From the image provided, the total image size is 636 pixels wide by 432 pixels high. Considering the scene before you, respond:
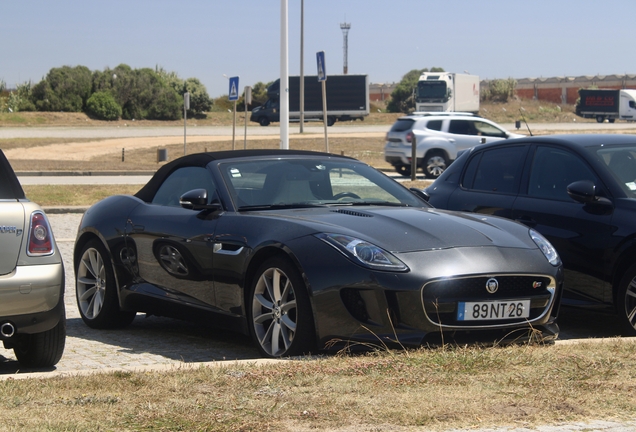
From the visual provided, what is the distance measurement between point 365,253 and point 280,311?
703mm

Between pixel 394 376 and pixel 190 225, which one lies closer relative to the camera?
pixel 394 376

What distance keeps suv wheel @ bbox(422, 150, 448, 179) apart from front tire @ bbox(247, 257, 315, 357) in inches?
830

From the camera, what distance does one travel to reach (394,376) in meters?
4.96

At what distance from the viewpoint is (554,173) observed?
8047 millimetres

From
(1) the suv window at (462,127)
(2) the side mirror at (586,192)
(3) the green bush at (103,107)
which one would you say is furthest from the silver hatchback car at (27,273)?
(3) the green bush at (103,107)

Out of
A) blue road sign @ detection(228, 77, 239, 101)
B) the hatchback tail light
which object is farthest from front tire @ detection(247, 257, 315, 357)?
blue road sign @ detection(228, 77, 239, 101)

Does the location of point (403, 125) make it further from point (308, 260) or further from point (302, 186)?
point (308, 260)

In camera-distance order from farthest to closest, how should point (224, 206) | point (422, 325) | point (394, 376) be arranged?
1. point (224, 206)
2. point (422, 325)
3. point (394, 376)

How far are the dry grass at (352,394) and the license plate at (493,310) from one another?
0.25m

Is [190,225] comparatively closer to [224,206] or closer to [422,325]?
[224,206]

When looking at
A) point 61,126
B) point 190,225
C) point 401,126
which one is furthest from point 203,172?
point 61,126

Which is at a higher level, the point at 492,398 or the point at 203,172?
the point at 203,172

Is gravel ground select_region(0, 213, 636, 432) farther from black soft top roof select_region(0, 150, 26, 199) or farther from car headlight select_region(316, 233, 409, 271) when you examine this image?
black soft top roof select_region(0, 150, 26, 199)

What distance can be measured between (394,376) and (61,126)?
181 feet
